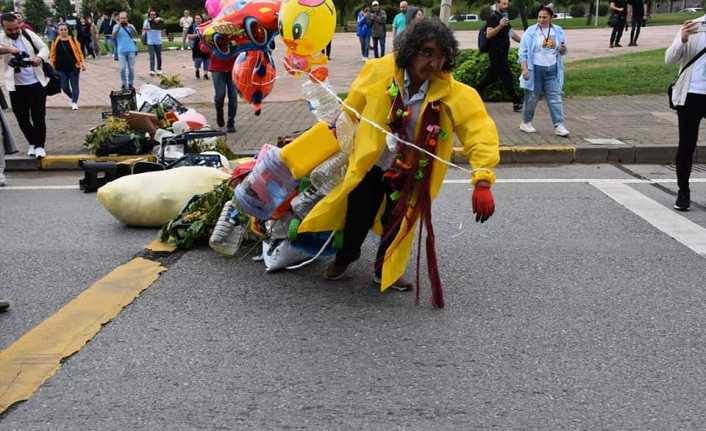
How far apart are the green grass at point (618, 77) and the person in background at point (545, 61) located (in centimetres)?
399

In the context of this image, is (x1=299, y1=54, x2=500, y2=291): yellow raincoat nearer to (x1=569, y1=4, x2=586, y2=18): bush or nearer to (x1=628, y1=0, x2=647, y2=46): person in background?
(x1=628, y1=0, x2=647, y2=46): person in background

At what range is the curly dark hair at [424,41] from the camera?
407cm

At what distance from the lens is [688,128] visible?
648cm

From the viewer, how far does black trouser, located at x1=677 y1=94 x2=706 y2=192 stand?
21.0 ft

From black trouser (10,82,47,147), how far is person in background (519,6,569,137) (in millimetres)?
5908

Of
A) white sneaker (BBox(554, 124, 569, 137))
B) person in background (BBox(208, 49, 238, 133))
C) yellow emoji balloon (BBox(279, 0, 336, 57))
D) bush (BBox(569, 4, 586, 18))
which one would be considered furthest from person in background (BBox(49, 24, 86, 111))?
bush (BBox(569, 4, 586, 18))

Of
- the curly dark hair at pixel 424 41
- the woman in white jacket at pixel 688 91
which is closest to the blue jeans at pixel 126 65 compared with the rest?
the woman in white jacket at pixel 688 91

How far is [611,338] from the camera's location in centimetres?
397

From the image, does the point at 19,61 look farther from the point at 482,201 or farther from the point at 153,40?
the point at 153,40

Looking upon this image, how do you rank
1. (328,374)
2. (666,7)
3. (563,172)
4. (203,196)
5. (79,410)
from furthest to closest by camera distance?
(666,7), (563,172), (203,196), (328,374), (79,410)

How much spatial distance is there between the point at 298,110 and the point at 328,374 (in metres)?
9.43

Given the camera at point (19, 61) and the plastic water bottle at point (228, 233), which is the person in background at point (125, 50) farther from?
the plastic water bottle at point (228, 233)

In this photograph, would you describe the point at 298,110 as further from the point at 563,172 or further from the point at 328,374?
the point at 328,374

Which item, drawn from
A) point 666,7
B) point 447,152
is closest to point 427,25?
point 447,152
